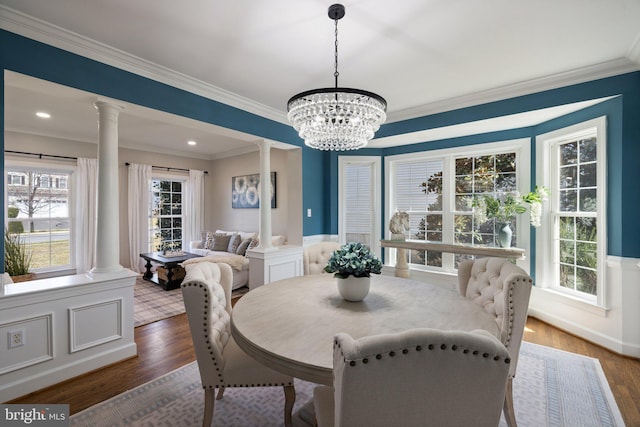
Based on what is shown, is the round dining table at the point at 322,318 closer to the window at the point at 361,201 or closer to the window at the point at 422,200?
the window at the point at 422,200

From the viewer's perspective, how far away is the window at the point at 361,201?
466 centimetres

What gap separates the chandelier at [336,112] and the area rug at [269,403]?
1.83 m

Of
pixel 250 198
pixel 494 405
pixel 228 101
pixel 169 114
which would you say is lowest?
pixel 494 405

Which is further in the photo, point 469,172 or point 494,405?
point 469,172

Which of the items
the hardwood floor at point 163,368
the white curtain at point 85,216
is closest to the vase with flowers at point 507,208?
the hardwood floor at point 163,368

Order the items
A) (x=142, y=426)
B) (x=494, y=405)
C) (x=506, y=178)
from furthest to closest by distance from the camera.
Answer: (x=506, y=178) < (x=142, y=426) < (x=494, y=405)

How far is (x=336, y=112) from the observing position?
1861 millimetres

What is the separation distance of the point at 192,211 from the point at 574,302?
259 inches

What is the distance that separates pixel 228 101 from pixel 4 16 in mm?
1689

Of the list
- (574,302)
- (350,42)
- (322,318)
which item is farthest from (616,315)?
(350,42)

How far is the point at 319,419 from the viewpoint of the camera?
3.92 feet

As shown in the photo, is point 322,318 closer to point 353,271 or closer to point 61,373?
point 353,271

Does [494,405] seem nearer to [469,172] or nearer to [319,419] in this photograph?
[319,419]

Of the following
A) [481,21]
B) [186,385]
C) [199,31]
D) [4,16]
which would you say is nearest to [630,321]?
[481,21]
